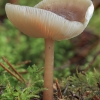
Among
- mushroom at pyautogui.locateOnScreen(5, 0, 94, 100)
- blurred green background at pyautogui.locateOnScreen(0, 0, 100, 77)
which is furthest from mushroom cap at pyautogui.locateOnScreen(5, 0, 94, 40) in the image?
blurred green background at pyautogui.locateOnScreen(0, 0, 100, 77)

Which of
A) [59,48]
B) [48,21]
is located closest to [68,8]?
[48,21]

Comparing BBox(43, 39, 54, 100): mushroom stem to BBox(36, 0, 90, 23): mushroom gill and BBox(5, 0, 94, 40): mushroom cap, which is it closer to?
BBox(5, 0, 94, 40): mushroom cap

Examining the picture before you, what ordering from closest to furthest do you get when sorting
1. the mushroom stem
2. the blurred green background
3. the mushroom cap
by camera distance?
1. the mushroom cap
2. the mushroom stem
3. the blurred green background

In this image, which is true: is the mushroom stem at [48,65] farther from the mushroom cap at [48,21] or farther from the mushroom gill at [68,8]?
the mushroom gill at [68,8]

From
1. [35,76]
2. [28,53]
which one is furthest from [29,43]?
[35,76]

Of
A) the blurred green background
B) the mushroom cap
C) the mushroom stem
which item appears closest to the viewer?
the mushroom cap

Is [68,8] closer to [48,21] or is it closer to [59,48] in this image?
[48,21]

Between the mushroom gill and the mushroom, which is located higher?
the mushroom gill

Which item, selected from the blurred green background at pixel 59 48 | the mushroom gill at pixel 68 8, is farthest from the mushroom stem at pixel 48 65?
the blurred green background at pixel 59 48

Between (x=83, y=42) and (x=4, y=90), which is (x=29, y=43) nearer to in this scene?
(x=83, y=42)
